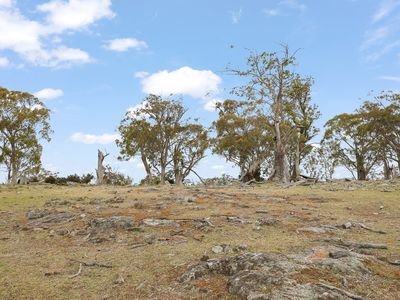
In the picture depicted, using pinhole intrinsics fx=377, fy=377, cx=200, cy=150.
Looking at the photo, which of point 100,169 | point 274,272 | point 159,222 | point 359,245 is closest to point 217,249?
point 274,272

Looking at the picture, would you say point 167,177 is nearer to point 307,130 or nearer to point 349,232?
point 307,130

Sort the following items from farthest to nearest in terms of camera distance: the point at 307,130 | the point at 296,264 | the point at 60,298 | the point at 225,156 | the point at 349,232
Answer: the point at 225,156
the point at 307,130
the point at 349,232
the point at 296,264
the point at 60,298

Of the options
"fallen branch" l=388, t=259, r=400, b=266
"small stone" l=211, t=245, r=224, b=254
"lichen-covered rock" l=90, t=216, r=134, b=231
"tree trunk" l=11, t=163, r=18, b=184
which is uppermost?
"tree trunk" l=11, t=163, r=18, b=184

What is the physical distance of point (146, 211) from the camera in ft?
46.8

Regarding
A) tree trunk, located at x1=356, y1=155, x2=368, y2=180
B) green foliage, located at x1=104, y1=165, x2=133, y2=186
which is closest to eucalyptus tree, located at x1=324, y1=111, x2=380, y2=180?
tree trunk, located at x1=356, y1=155, x2=368, y2=180

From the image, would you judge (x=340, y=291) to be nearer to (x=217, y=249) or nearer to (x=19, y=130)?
(x=217, y=249)

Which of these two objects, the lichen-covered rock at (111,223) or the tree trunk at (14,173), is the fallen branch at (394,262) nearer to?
the lichen-covered rock at (111,223)

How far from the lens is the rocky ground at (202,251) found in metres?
6.55

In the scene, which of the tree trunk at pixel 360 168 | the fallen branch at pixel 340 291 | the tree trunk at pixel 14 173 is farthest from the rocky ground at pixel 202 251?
the tree trunk at pixel 360 168

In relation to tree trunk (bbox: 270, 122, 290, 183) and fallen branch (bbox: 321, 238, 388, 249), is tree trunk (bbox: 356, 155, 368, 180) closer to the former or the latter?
tree trunk (bbox: 270, 122, 290, 183)

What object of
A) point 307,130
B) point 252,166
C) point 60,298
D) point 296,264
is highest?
point 307,130

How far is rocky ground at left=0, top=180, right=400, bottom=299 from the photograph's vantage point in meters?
6.55

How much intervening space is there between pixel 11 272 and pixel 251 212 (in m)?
8.36

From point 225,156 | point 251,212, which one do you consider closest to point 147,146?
point 225,156
